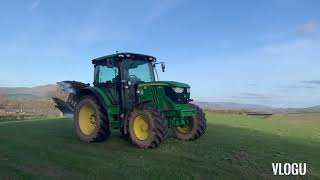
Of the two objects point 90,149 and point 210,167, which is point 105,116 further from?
point 210,167

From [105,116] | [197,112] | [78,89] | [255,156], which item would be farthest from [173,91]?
[78,89]

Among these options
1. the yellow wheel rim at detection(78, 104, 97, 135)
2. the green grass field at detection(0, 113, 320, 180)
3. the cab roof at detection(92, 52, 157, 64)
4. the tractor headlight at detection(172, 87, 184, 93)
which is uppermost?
the cab roof at detection(92, 52, 157, 64)

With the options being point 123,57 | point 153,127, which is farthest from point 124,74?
point 153,127

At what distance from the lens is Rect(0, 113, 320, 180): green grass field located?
27.8ft

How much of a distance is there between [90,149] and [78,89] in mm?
4118

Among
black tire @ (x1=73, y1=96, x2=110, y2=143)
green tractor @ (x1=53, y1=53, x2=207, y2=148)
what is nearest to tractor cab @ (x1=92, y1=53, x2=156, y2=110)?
green tractor @ (x1=53, y1=53, x2=207, y2=148)

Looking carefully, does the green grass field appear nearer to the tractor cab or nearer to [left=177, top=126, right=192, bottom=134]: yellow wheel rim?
[left=177, top=126, right=192, bottom=134]: yellow wheel rim

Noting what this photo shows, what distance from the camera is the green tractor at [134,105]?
12117mm

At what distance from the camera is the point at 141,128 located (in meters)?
12.3

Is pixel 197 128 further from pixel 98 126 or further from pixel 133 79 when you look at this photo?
pixel 98 126

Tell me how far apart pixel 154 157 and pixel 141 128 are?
194cm

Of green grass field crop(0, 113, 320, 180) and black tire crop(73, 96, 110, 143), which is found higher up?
black tire crop(73, 96, 110, 143)

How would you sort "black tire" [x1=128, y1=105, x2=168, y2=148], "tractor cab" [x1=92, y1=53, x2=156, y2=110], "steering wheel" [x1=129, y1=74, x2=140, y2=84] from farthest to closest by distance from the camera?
"steering wheel" [x1=129, y1=74, x2=140, y2=84] < "tractor cab" [x1=92, y1=53, x2=156, y2=110] < "black tire" [x1=128, y1=105, x2=168, y2=148]

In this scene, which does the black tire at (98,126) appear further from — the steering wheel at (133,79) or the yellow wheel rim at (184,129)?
the yellow wheel rim at (184,129)
